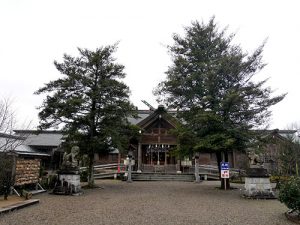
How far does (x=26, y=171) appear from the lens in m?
14.0

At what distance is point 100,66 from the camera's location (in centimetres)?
1814

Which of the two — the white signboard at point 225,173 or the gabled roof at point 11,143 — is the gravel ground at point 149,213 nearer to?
the gabled roof at point 11,143

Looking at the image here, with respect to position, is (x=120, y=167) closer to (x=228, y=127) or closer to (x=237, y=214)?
(x=228, y=127)

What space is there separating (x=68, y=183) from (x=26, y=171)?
2110 millimetres

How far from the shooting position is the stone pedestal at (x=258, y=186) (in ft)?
44.3

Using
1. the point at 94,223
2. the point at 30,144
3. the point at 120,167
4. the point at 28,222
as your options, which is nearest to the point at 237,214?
the point at 94,223

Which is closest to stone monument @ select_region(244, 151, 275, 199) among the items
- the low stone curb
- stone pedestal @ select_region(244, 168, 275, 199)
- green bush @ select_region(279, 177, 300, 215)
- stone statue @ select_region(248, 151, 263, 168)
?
stone pedestal @ select_region(244, 168, 275, 199)

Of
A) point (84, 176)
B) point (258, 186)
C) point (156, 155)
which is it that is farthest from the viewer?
point (156, 155)

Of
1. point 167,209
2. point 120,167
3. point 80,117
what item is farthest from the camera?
point 120,167

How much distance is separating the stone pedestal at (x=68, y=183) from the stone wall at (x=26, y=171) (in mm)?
1305

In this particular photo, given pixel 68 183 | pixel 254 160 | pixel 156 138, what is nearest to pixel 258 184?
pixel 254 160

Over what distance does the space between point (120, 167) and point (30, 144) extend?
38.4 feet

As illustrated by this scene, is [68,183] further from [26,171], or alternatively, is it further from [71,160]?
[26,171]

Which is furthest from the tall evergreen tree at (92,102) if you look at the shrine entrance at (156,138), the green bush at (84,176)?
the shrine entrance at (156,138)
